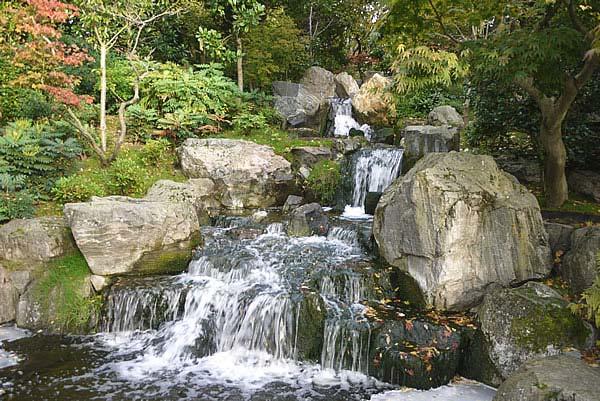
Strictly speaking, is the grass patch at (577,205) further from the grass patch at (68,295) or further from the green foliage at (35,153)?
the green foliage at (35,153)

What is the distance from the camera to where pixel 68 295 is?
827cm

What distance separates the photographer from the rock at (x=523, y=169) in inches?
424

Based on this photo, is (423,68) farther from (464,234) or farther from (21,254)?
(21,254)

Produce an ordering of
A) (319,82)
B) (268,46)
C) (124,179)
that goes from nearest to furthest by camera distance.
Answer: (124,179) < (268,46) < (319,82)

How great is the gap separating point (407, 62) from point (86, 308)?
7080mm

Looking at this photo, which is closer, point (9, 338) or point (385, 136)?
point (9, 338)

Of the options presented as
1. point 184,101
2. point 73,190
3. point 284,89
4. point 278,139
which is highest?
point 284,89

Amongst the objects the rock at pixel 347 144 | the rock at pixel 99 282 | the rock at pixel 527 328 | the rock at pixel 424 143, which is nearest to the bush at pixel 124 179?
the rock at pixel 99 282

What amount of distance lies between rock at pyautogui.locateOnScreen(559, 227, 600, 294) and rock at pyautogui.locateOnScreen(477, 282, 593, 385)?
758 mm

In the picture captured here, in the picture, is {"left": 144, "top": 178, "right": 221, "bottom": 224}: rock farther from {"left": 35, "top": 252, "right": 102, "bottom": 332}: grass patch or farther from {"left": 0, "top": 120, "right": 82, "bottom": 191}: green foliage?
{"left": 35, "top": 252, "right": 102, "bottom": 332}: grass patch

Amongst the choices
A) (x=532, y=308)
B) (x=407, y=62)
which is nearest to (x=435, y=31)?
(x=407, y=62)

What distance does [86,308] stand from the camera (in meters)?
8.14

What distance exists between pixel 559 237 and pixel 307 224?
5223 mm

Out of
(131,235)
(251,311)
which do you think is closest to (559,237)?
(251,311)
